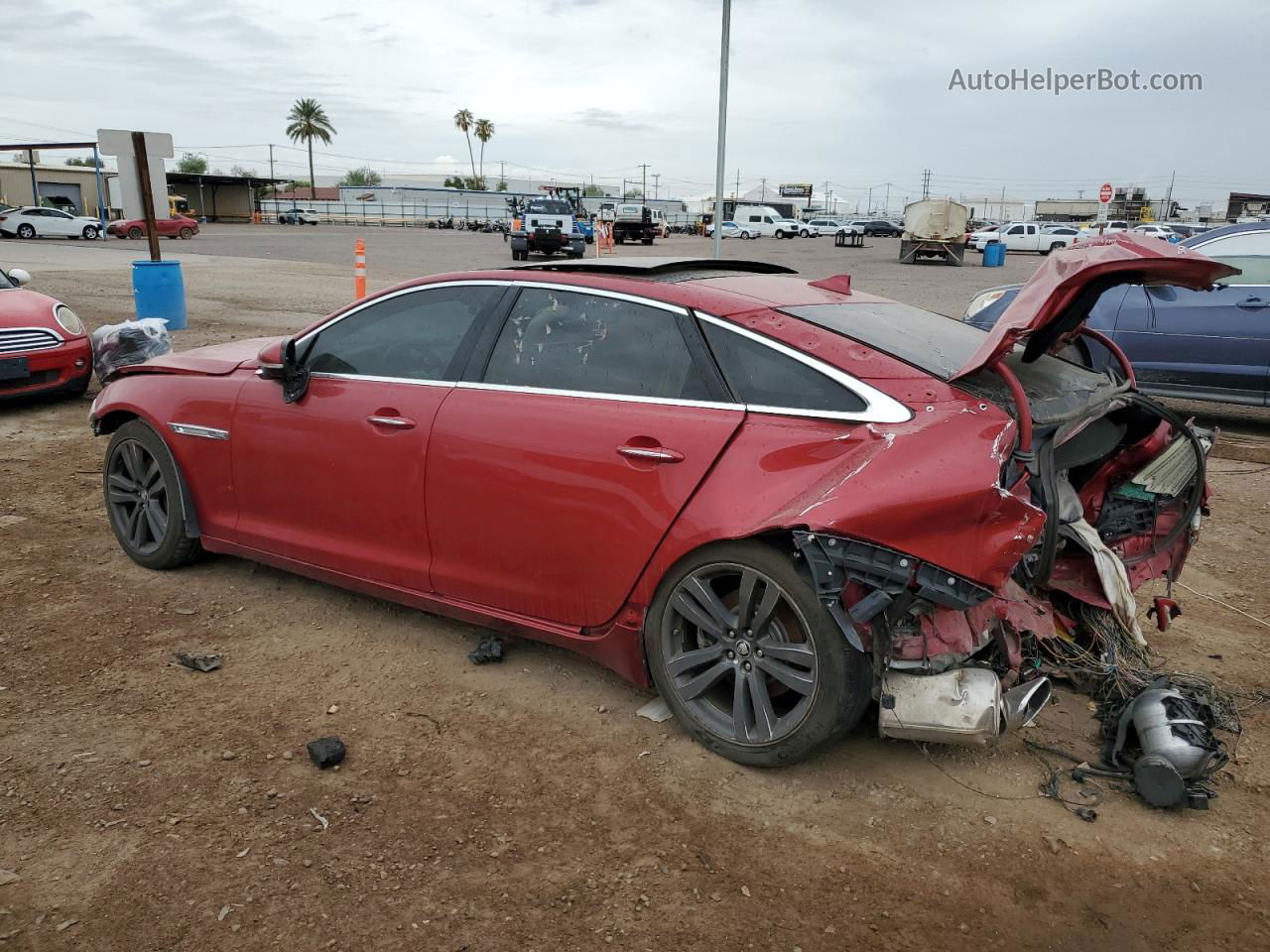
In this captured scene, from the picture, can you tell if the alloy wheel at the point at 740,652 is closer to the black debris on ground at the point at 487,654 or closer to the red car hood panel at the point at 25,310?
the black debris on ground at the point at 487,654

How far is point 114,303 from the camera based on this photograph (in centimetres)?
1591

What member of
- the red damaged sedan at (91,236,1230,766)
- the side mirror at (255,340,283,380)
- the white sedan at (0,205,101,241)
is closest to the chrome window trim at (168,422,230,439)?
the red damaged sedan at (91,236,1230,766)

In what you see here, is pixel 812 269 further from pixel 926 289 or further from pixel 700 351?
pixel 700 351

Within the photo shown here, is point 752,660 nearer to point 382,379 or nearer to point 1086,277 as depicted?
point 1086,277

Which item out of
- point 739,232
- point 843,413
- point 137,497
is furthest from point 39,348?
point 739,232

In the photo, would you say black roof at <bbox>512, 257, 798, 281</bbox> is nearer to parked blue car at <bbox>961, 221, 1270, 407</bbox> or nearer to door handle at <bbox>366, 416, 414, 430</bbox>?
door handle at <bbox>366, 416, 414, 430</bbox>

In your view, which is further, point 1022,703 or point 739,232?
point 739,232

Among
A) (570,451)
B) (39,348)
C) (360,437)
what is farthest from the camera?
(39,348)

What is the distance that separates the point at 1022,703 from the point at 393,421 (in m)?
2.44

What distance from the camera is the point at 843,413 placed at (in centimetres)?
299

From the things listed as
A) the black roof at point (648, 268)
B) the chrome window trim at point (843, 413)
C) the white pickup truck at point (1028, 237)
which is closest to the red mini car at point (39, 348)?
the black roof at point (648, 268)

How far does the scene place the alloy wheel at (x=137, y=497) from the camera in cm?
472

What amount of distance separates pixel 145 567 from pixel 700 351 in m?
3.16

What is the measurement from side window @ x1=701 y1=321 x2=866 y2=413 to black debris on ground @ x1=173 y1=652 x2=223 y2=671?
2.32 m
